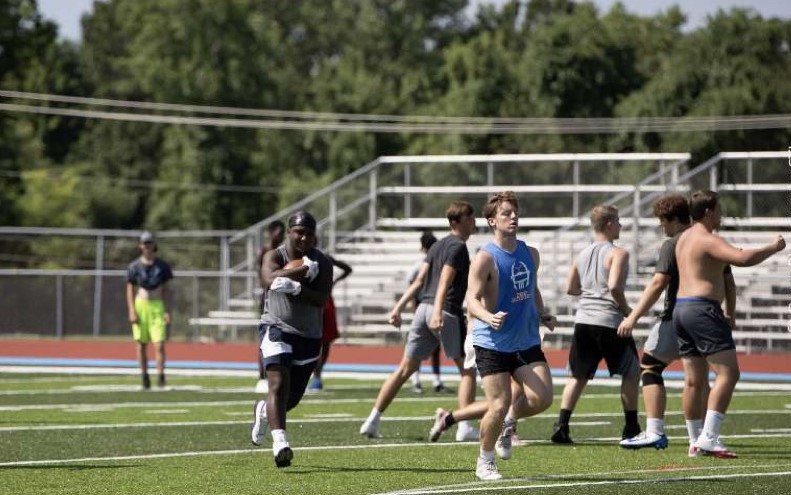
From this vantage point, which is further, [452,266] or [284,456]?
[452,266]

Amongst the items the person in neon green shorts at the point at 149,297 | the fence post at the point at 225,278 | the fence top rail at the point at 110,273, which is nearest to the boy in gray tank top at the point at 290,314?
the person in neon green shorts at the point at 149,297

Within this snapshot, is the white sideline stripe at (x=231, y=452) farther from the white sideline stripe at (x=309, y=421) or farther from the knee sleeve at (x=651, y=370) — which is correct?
the white sideline stripe at (x=309, y=421)

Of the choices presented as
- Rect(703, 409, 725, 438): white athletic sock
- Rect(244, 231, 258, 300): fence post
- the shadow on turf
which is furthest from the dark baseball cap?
Rect(244, 231, 258, 300): fence post

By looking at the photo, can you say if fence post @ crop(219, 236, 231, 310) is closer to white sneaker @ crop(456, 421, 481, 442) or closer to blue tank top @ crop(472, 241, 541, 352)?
white sneaker @ crop(456, 421, 481, 442)

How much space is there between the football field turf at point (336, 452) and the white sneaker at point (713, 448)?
0.13 m

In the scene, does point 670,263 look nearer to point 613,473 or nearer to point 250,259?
point 613,473

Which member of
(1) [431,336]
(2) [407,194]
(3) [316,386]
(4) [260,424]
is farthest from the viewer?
(2) [407,194]

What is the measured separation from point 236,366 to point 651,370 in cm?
1554

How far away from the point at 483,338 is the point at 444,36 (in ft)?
216

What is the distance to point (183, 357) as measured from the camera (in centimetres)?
3041

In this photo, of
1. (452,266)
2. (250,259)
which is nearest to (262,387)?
(452,266)

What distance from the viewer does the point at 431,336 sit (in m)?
14.2

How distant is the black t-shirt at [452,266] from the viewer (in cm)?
1337

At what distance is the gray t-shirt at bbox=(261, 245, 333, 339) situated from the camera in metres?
11.3
